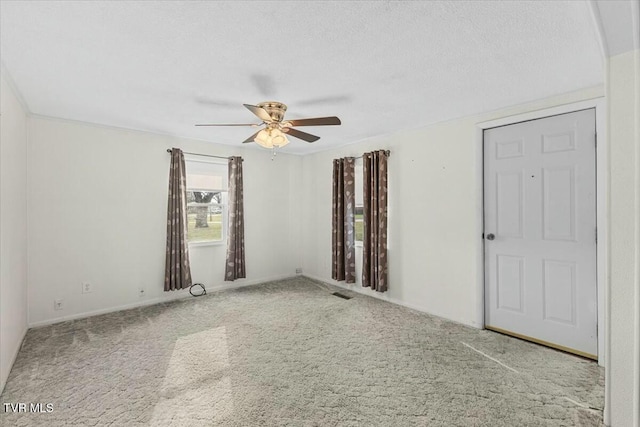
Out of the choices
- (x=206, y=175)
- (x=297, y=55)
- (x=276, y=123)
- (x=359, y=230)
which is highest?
(x=297, y=55)

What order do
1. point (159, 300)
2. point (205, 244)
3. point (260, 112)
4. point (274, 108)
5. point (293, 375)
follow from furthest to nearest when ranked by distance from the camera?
point (205, 244) < point (159, 300) < point (274, 108) < point (260, 112) < point (293, 375)

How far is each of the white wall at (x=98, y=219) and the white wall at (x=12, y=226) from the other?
0.17 metres

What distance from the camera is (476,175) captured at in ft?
10.5

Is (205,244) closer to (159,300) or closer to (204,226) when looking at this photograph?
(204,226)

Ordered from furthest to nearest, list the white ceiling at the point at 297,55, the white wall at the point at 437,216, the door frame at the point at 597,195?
the white wall at the point at 437,216, the door frame at the point at 597,195, the white ceiling at the point at 297,55

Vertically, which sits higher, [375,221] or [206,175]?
[206,175]

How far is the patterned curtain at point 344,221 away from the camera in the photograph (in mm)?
4574

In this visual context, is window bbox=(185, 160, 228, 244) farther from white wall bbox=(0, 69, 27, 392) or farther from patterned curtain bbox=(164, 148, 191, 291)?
white wall bbox=(0, 69, 27, 392)

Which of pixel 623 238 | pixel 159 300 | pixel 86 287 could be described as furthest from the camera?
pixel 159 300

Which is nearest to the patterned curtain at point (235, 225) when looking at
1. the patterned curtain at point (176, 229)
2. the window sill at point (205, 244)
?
the window sill at point (205, 244)

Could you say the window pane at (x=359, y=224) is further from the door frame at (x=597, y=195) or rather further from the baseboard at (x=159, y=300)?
the door frame at (x=597, y=195)

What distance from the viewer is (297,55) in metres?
2.00

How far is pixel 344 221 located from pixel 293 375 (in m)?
2.69

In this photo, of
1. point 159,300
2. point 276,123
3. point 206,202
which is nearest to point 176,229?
point 206,202
